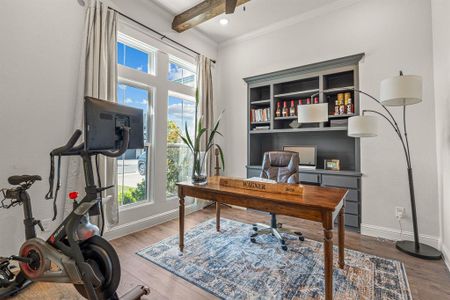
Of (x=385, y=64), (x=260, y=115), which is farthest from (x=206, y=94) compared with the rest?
(x=385, y=64)

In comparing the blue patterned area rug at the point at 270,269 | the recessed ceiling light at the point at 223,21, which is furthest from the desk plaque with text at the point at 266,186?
the recessed ceiling light at the point at 223,21

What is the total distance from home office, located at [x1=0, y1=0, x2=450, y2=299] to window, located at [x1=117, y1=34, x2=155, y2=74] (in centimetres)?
2

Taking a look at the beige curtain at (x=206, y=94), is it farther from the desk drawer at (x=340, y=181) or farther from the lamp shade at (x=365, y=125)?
the lamp shade at (x=365, y=125)

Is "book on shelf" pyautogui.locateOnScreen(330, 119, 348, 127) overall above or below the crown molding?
below

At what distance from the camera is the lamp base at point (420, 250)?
2.13 m

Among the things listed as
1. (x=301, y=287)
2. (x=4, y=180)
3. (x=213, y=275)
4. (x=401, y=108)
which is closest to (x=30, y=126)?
(x=4, y=180)

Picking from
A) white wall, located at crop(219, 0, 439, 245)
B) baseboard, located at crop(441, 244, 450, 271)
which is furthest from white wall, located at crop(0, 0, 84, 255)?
baseboard, located at crop(441, 244, 450, 271)

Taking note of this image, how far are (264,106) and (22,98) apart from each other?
→ 3.32 meters

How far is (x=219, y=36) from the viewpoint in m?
3.98

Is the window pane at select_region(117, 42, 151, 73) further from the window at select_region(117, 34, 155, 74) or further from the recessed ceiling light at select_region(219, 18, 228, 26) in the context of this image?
the recessed ceiling light at select_region(219, 18, 228, 26)

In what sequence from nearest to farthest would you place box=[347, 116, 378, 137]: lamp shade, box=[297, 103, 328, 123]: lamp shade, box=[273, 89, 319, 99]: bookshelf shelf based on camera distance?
box=[297, 103, 328, 123]: lamp shade
box=[347, 116, 378, 137]: lamp shade
box=[273, 89, 319, 99]: bookshelf shelf

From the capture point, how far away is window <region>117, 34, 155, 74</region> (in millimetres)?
2809

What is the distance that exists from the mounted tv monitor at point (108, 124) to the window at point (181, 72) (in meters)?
2.05

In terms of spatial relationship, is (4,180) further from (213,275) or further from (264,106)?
(264,106)
